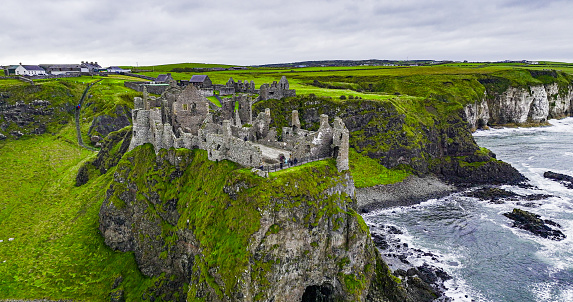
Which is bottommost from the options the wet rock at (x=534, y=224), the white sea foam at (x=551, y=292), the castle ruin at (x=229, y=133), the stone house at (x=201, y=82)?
the white sea foam at (x=551, y=292)

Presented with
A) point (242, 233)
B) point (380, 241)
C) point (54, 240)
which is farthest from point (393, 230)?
point (54, 240)

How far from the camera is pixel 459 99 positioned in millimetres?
128375

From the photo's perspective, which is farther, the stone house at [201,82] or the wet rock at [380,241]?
the stone house at [201,82]

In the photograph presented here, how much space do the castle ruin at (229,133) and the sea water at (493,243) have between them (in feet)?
86.8

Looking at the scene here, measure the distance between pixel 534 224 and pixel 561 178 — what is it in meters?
32.4

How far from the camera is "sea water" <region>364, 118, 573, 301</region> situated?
152 feet

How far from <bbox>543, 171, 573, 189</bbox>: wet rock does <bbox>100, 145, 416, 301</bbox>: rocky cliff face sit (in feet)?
213

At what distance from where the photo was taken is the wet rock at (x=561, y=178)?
81156mm

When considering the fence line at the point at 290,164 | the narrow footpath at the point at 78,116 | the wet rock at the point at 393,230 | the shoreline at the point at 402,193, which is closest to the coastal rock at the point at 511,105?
the shoreline at the point at 402,193

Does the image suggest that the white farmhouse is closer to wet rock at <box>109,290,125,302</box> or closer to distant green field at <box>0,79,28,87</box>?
distant green field at <box>0,79,28,87</box>

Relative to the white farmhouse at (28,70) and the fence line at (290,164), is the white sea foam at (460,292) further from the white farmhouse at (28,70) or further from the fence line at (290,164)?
the white farmhouse at (28,70)

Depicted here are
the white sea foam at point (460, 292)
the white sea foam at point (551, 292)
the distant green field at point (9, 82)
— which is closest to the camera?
the white sea foam at point (551, 292)

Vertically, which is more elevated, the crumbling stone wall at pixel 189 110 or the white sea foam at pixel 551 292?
the crumbling stone wall at pixel 189 110

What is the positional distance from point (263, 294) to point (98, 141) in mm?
69859
